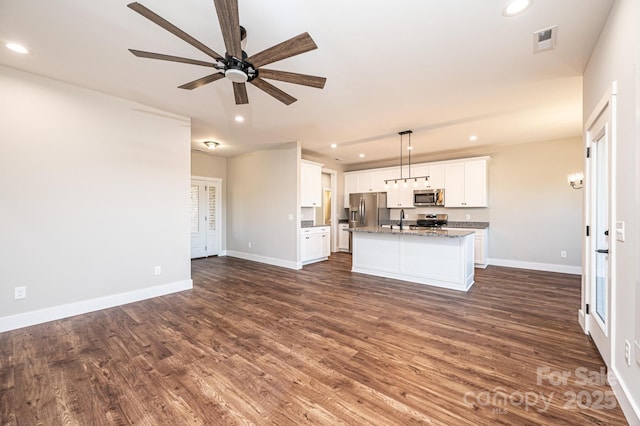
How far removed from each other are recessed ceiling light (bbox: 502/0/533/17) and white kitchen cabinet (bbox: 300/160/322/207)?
14.4ft

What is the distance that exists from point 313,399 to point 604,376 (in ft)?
7.29

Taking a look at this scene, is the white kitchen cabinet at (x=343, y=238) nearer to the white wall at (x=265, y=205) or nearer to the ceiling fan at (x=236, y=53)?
the white wall at (x=265, y=205)

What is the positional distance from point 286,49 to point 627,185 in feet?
7.96

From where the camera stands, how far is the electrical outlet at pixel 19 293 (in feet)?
9.25

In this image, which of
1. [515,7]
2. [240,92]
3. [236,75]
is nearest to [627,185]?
[515,7]

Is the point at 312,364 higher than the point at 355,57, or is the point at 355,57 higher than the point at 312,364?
the point at 355,57

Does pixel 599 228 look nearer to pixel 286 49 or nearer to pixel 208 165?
pixel 286 49

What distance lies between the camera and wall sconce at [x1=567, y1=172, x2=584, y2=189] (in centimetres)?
482

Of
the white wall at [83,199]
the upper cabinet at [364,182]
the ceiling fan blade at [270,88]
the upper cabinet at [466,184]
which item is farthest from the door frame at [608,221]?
the white wall at [83,199]

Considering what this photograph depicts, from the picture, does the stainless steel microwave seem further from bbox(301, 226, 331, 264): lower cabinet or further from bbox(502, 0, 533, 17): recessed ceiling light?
bbox(502, 0, 533, 17): recessed ceiling light

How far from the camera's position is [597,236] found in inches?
97.4

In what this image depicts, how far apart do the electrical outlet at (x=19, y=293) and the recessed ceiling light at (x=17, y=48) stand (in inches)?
96.7

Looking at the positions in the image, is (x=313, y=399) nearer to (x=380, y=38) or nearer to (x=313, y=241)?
(x=380, y=38)

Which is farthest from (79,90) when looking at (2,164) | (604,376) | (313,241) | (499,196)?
(499,196)
